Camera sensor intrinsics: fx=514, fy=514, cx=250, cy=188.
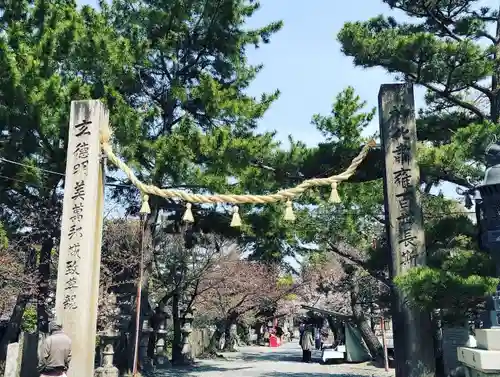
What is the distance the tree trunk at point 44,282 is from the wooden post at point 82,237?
525 cm

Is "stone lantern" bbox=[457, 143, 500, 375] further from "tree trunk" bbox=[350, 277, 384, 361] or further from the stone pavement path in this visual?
"tree trunk" bbox=[350, 277, 384, 361]

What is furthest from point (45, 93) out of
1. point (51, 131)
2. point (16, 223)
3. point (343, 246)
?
point (343, 246)

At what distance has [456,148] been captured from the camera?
317 inches

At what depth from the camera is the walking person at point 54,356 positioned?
7.28 m

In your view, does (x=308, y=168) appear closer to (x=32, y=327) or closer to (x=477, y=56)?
(x=477, y=56)

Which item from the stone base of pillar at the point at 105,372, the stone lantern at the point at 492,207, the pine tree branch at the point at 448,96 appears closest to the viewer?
the stone lantern at the point at 492,207

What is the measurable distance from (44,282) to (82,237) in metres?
5.78

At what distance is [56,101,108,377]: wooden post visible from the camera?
27.3ft

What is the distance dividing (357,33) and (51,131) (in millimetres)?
7245

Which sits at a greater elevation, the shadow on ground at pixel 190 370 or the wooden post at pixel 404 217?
the wooden post at pixel 404 217

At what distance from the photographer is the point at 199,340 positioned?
24.2 m

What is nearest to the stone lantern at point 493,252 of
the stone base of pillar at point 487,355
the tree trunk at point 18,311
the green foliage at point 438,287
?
the stone base of pillar at point 487,355

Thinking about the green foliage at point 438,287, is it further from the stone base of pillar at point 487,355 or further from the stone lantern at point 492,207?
the stone base of pillar at point 487,355

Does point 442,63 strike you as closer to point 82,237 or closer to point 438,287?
point 438,287
